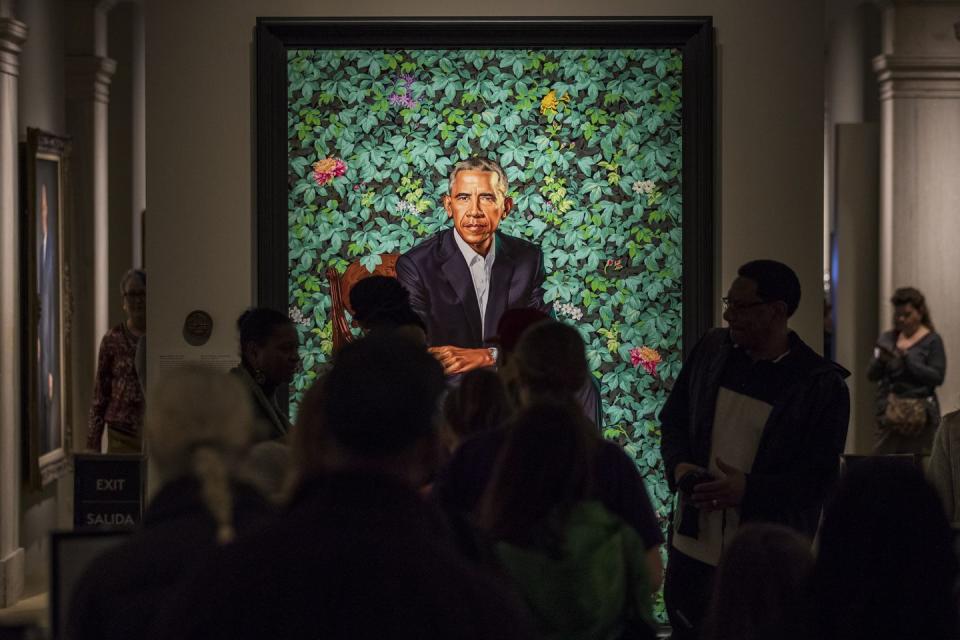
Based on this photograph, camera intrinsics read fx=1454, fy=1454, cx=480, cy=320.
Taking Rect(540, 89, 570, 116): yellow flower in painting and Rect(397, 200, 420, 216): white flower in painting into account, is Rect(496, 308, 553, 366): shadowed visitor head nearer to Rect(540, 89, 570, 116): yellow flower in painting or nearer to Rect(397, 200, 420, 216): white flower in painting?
Rect(397, 200, 420, 216): white flower in painting

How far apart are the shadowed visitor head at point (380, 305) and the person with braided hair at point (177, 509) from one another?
2284 mm

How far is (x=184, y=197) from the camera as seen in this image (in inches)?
250

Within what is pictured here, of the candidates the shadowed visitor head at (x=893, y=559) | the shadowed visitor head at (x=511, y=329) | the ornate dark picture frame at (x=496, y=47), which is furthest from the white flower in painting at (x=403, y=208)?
the shadowed visitor head at (x=893, y=559)

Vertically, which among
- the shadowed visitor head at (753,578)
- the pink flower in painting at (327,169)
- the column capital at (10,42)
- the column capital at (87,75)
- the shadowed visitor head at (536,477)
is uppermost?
the column capital at (87,75)

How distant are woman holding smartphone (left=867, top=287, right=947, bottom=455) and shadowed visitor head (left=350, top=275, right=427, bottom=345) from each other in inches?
240

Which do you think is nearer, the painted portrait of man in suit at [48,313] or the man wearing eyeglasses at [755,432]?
the man wearing eyeglasses at [755,432]

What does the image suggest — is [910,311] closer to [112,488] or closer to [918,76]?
[918,76]

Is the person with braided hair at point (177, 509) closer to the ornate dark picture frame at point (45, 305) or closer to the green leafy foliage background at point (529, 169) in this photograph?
the green leafy foliage background at point (529, 169)

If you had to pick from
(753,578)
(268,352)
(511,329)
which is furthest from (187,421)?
(511,329)

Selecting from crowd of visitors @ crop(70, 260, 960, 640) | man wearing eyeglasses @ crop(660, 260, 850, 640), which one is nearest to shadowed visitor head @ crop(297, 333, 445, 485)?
crowd of visitors @ crop(70, 260, 960, 640)

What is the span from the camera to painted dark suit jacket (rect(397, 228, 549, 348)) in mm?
6445

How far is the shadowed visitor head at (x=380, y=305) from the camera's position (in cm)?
507

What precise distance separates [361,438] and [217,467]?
68 centimetres

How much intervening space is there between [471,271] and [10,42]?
3.29m
